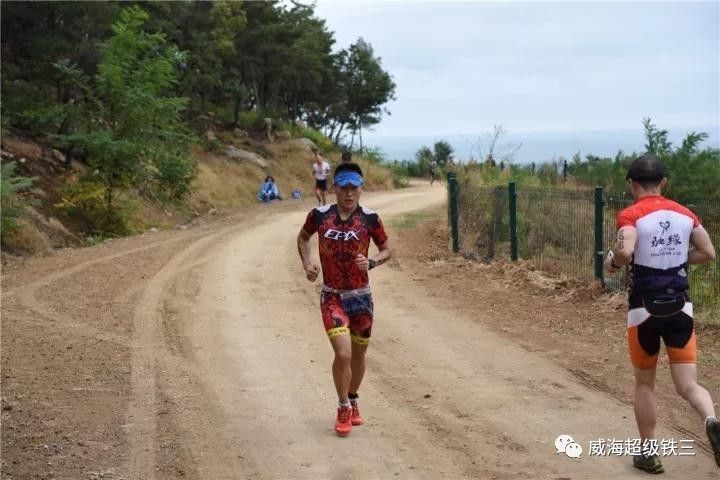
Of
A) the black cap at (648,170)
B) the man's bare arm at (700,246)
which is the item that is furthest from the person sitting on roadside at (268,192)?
the man's bare arm at (700,246)

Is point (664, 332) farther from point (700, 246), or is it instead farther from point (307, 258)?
point (307, 258)

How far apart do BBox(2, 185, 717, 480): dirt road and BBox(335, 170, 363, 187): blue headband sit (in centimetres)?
186

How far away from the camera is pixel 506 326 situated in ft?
35.1

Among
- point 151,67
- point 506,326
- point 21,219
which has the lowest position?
point 506,326

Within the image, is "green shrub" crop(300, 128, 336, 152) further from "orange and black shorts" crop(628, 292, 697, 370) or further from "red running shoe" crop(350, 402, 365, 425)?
"orange and black shorts" crop(628, 292, 697, 370)

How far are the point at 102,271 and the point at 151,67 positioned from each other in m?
8.17

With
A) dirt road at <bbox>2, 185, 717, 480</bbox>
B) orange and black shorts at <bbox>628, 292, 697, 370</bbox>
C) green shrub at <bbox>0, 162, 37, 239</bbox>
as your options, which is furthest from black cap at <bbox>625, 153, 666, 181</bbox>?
green shrub at <bbox>0, 162, 37, 239</bbox>

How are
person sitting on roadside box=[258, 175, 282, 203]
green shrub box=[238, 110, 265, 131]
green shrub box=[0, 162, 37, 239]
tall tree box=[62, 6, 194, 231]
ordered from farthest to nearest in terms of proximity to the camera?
green shrub box=[238, 110, 265, 131], person sitting on roadside box=[258, 175, 282, 203], tall tree box=[62, 6, 194, 231], green shrub box=[0, 162, 37, 239]

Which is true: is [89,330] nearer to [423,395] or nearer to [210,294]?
[210,294]

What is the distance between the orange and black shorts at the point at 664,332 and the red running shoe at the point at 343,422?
84.7 inches

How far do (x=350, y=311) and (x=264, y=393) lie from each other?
166cm

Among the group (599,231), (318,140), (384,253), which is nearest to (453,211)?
(599,231)

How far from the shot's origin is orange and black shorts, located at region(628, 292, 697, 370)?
17.8ft

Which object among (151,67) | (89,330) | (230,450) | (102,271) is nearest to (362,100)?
(151,67)
